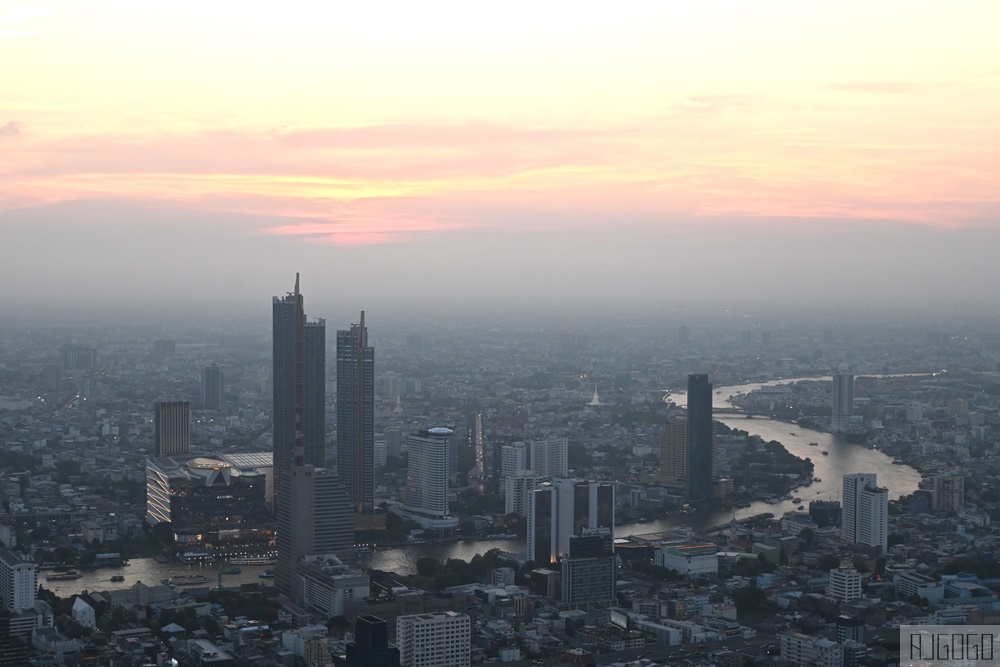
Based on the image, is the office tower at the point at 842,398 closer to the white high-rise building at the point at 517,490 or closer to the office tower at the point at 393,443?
the office tower at the point at 393,443

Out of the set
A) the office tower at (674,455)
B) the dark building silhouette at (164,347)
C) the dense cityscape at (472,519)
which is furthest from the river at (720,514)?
the dark building silhouette at (164,347)

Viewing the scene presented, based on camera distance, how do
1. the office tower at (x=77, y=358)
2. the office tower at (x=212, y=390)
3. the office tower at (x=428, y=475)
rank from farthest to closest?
the office tower at (x=77, y=358)
the office tower at (x=212, y=390)
the office tower at (x=428, y=475)

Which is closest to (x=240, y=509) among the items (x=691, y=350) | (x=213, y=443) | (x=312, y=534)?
→ (x=312, y=534)


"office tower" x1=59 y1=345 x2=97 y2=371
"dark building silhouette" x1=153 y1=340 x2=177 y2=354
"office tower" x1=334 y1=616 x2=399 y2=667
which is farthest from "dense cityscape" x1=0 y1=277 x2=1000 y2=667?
"dark building silhouette" x1=153 y1=340 x2=177 y2=354

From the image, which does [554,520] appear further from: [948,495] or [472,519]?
[948,495]

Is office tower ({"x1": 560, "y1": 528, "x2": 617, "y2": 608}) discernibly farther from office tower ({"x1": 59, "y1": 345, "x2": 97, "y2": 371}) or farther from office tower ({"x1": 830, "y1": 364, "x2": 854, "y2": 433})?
office tower ({"x1": 59, "y1": 345, "x2": 97, "y2": 371})

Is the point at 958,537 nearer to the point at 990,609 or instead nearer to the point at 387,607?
the point at 990,609
